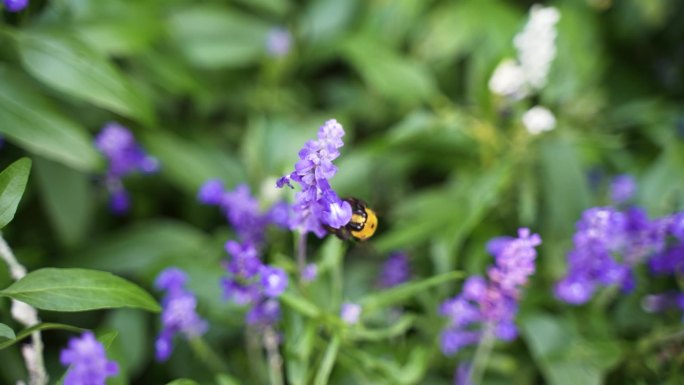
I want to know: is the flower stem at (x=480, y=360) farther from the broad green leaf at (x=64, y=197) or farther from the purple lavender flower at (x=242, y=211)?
the broad green leaf at (x=64, y=197)

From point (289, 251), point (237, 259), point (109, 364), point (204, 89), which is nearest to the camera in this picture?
point (109, 364)

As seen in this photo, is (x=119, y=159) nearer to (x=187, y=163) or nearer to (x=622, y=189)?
(x=187, y=163)

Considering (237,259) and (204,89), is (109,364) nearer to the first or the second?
(237,259)

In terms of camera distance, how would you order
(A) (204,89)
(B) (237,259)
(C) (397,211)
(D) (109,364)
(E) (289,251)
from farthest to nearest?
1. (A) (204,89)
2. (C) (397,211)
3. (E) (289,251)
4. (B) (237,259)
5. (D) (109,364)

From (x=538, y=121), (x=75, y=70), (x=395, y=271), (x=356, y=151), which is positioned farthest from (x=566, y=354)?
(x=75, y=70)

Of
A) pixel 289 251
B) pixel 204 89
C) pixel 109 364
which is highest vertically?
pixel 204 89

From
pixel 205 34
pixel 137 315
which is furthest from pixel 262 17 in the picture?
pixel 137 315
